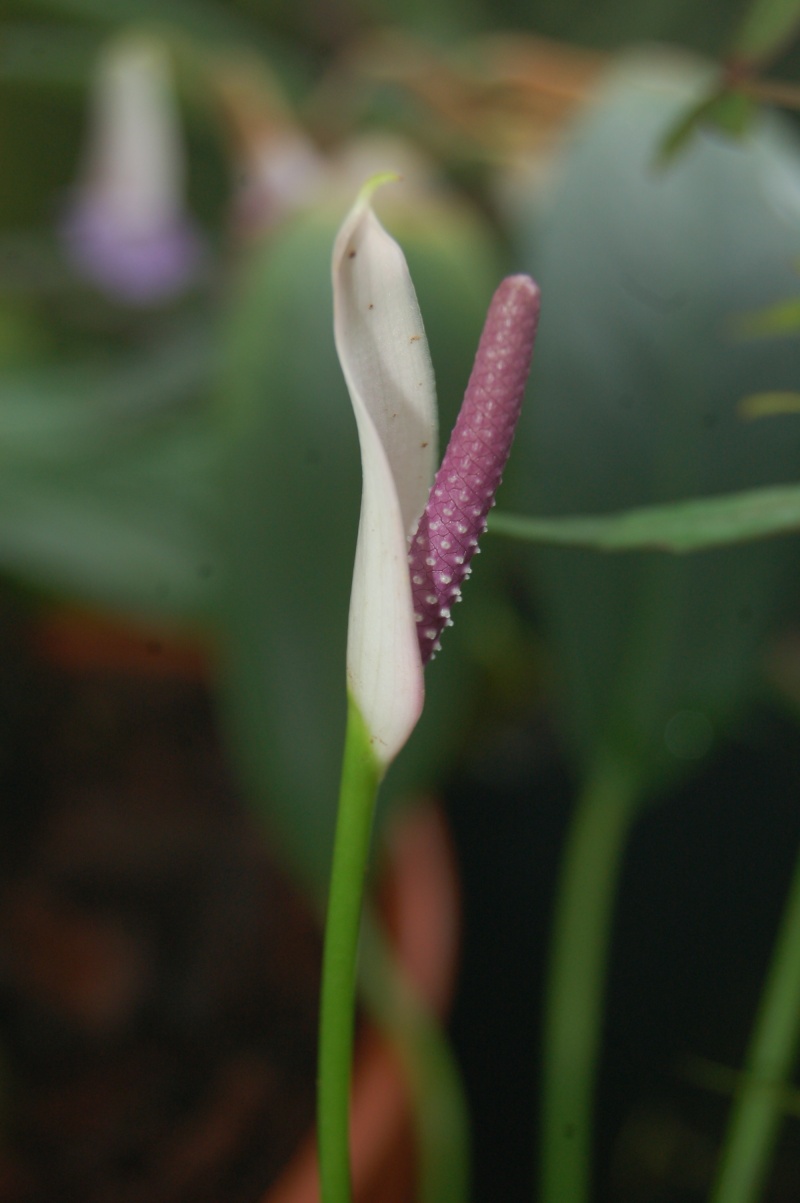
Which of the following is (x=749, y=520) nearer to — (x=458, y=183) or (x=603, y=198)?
(x=603, y=198)

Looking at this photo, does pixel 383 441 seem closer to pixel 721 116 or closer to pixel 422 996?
pixel 721 116

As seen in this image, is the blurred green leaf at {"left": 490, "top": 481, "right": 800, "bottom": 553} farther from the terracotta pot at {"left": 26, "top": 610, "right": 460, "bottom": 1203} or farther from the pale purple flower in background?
the pale purple flower in background

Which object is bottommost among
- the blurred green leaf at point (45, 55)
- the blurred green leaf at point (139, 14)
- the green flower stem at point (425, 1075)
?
the green flower stem at point (425, 1075)

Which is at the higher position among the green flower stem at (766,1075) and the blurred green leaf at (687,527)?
the blurred green leaf at (687,527)

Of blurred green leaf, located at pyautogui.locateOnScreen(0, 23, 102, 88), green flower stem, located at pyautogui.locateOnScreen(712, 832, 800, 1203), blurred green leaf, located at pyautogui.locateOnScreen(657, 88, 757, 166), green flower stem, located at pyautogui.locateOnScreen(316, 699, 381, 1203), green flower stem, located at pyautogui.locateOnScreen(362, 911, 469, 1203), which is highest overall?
blurred green leaf, located at pyautogui.locateOnScreen(0, 23, 102, 88)

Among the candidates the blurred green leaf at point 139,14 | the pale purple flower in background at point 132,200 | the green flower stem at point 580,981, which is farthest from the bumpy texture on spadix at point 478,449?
the blurred green leaf at point 139,14

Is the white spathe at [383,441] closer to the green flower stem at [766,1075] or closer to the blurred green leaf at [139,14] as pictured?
the green flower stem at [766,1075]

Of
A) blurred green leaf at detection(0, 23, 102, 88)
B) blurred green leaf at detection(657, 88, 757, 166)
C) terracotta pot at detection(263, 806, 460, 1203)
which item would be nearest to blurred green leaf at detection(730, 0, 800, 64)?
blurred green leaf at detection(657, 88, 757, 166)
